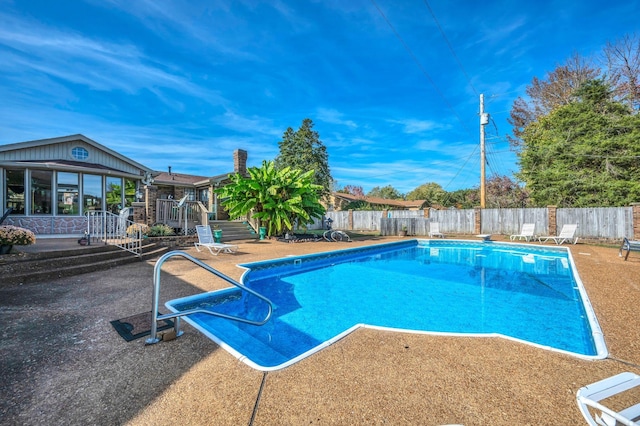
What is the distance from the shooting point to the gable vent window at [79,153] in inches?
469

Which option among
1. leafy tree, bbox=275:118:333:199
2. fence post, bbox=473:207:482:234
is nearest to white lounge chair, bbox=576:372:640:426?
fence post, bbox=473:207:482:234

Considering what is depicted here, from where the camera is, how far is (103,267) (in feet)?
24.3

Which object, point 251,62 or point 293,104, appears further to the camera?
point 293,104

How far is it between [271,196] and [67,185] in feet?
28.0

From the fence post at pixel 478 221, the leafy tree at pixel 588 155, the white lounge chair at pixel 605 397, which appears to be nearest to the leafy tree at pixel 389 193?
the leafy tree at pixel 588 155

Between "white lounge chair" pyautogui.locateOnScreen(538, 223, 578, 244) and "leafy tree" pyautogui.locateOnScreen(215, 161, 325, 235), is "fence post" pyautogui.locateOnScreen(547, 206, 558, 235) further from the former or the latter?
"leafy tree" pyautogui.locateOnScreen(215, 161, 325, 235)

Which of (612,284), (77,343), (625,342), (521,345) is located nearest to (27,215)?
(77,343)

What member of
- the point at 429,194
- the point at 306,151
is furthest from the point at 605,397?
the point at 429,194

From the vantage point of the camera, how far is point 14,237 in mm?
6211

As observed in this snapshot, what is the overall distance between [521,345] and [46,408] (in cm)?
482

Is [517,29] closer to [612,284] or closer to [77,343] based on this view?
[612,284]

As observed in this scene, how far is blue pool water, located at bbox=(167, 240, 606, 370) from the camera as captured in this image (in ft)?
13.8

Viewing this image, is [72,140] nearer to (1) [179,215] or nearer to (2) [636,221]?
(1) [179,215]

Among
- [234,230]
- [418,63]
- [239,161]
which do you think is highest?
[418,63]
